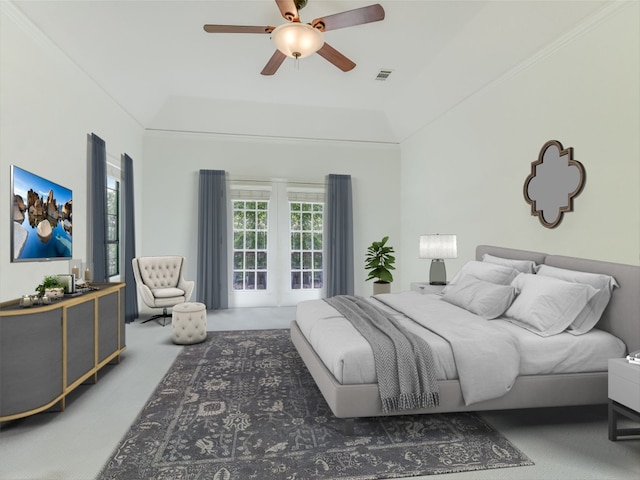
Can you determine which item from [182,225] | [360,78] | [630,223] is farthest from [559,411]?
[182,225]

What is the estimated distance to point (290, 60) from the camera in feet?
15.6

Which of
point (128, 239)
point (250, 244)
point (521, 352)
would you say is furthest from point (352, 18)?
point (250, 244)

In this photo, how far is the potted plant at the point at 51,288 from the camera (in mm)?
2820

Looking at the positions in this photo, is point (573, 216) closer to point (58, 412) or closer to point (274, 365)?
point (274, 365)

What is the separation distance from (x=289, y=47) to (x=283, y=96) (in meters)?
3.12

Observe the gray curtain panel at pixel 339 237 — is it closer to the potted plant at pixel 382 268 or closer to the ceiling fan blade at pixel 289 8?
the potted plant at pixel 382 268

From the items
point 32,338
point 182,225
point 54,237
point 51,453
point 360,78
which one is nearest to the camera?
point 51,453

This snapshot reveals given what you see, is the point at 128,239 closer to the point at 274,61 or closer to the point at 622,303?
the point at 274,61

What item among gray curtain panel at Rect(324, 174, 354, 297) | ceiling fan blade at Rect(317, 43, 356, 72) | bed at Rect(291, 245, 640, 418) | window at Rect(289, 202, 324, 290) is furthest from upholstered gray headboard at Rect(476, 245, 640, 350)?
window at Rect(289, 202, 324, 290)

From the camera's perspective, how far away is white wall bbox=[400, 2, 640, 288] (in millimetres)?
2885

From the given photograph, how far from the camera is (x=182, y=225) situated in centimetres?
662

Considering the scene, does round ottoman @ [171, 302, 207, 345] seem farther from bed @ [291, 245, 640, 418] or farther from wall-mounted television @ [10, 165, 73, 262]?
bed @ [291, 245, 640, 418]

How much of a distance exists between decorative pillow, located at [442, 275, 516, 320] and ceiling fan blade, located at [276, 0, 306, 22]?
101 inches

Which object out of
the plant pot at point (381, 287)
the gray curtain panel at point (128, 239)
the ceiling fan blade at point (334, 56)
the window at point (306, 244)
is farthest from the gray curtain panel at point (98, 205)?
the plant pot at point (381, 287)
